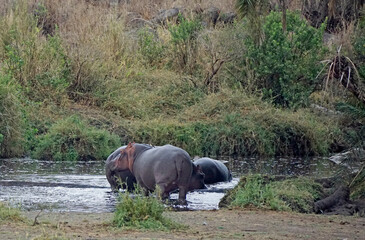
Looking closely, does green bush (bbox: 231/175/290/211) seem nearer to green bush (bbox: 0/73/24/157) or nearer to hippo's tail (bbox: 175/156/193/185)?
hippo's tail (bbox: 175/156/193/185)

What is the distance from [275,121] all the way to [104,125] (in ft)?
13.7

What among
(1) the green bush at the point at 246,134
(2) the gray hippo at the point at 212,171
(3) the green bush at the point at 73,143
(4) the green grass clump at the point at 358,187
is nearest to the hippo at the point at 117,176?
(2) the gray hippo at the point at 212,171

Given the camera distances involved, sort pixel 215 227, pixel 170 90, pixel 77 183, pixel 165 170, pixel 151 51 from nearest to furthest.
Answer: pixel 215 227
pixel 165 170
pixel 77 183
pixel 170 90
pixel 151 51

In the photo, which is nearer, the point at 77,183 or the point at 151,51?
the point at 77,183

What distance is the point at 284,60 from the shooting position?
20.4m

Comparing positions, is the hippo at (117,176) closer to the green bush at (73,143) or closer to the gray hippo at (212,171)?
the gray hippo at (212,171)

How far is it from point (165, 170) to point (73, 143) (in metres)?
6.89

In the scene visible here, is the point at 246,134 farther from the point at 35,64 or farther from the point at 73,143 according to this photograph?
the point at 35,64

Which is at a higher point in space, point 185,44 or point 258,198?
point 258,198

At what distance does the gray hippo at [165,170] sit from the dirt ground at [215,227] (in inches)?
44.9

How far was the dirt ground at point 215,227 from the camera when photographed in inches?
276

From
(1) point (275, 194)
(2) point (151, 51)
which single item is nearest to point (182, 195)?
(1) point (275, 194)

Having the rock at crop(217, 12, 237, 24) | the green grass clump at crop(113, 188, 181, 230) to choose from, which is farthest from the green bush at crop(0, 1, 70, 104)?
the green grass clump at crop(113, 188, 181, 230)

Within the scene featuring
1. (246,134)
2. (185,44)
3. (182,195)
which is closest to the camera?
(182,195)
